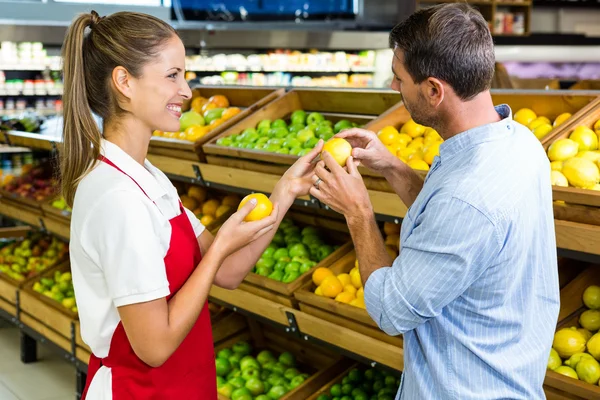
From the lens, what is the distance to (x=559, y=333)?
2457 mm

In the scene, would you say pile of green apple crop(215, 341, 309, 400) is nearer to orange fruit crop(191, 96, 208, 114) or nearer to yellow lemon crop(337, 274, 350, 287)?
yellow lemon crop(337, 274, 350, 287)

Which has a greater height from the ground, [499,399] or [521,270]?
[521,270]

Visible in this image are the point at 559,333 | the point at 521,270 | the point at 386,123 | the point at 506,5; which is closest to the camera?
the point at 521,270

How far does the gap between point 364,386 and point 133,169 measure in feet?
5.81

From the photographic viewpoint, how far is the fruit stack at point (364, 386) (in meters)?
3.15

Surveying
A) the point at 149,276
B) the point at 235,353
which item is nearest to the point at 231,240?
the point at 149,276

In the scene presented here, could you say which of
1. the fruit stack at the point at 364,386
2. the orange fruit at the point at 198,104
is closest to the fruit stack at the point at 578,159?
the fruit stack at the point at 364,386

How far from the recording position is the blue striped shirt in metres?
1.52

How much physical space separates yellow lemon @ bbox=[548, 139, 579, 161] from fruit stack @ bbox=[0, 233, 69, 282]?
3.66m

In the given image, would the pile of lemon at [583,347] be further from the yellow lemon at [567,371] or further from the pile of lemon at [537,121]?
the pile of lemon at [537,121]

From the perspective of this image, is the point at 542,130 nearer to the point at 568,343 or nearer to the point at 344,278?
the point at 568,343

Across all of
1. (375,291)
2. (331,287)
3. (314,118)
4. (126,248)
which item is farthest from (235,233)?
(314,118)

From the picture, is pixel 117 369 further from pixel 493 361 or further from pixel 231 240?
pixel 493 361

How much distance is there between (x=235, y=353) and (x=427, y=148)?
5.34 ft
